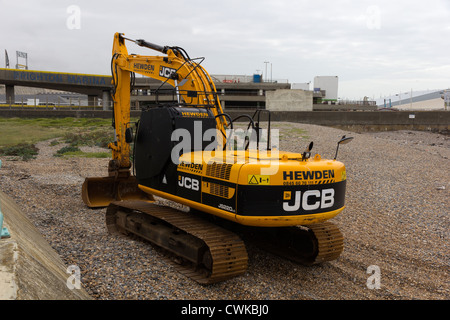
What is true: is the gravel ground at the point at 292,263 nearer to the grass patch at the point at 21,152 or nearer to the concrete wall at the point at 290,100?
the grass patch at the point at 21,152

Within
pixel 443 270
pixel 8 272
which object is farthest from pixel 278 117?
pixel 8 272

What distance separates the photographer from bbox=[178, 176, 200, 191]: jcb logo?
21.0 ft

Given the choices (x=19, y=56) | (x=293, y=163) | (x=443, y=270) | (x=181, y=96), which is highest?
(x=19, y=56)

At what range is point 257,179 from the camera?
18.5ft

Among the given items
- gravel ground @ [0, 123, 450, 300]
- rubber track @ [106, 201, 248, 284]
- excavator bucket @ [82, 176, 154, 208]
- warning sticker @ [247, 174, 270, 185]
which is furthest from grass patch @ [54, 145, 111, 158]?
warning sticker @ [247, 174, 270, 185]

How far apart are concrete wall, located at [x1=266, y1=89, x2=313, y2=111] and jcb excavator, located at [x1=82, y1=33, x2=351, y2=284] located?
5433 cm

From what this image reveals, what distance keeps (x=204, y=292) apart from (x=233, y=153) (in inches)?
87.4

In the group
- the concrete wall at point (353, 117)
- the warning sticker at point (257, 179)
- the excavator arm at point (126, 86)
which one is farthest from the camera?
the concrete wall at point (353, 117)

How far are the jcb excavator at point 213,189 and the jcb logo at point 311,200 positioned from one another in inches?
0.6

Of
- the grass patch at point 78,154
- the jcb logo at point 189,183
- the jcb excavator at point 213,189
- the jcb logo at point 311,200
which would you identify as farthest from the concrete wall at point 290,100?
the jcb logo at point 311,200

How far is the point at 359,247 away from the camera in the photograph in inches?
321

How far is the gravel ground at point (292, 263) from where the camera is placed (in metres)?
5.68

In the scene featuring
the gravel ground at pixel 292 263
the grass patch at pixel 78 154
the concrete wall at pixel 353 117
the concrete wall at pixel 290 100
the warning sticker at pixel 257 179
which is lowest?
the gravel ground at pixel 292 263

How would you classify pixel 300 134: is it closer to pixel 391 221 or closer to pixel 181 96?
pixel 391 221
